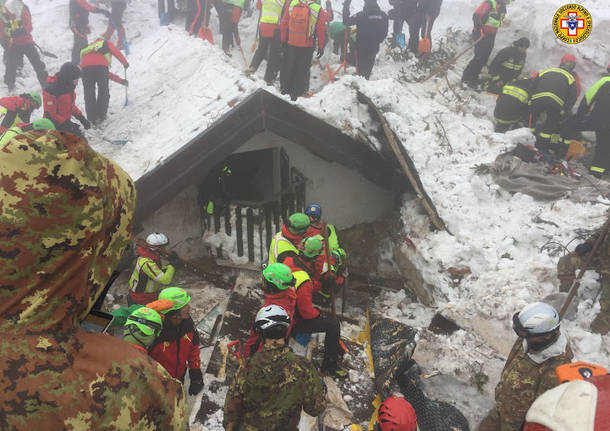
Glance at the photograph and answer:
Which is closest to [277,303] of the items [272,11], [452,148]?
[452,148]

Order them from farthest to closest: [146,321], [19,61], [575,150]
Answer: [19,61]
[575,150]
[146,321]

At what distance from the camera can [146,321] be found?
3.21 meters

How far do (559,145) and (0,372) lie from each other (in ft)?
27.8

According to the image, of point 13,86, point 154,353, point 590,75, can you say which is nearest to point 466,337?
point 154,353

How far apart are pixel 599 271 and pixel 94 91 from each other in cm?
952

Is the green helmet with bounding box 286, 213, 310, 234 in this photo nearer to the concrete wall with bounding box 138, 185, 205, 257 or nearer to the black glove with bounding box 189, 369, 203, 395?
the black glove with bounding box 189, 369, 203, 395

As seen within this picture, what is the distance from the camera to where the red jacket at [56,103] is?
7074 millimetres

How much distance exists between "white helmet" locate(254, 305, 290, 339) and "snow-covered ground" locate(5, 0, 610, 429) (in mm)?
2430

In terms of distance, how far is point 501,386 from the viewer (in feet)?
10.4

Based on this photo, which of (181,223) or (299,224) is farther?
(181,223)

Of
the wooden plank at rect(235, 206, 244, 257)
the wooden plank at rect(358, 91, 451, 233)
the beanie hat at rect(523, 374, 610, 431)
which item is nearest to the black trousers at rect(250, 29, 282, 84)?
the wooden plank at rect(358, 91, 451, 233)

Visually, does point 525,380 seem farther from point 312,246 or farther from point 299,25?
point 299,25

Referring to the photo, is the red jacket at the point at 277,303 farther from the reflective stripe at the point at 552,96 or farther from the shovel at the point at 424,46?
the shovel at the point at 424,46

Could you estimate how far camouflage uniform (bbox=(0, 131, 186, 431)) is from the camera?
3.31 ft
